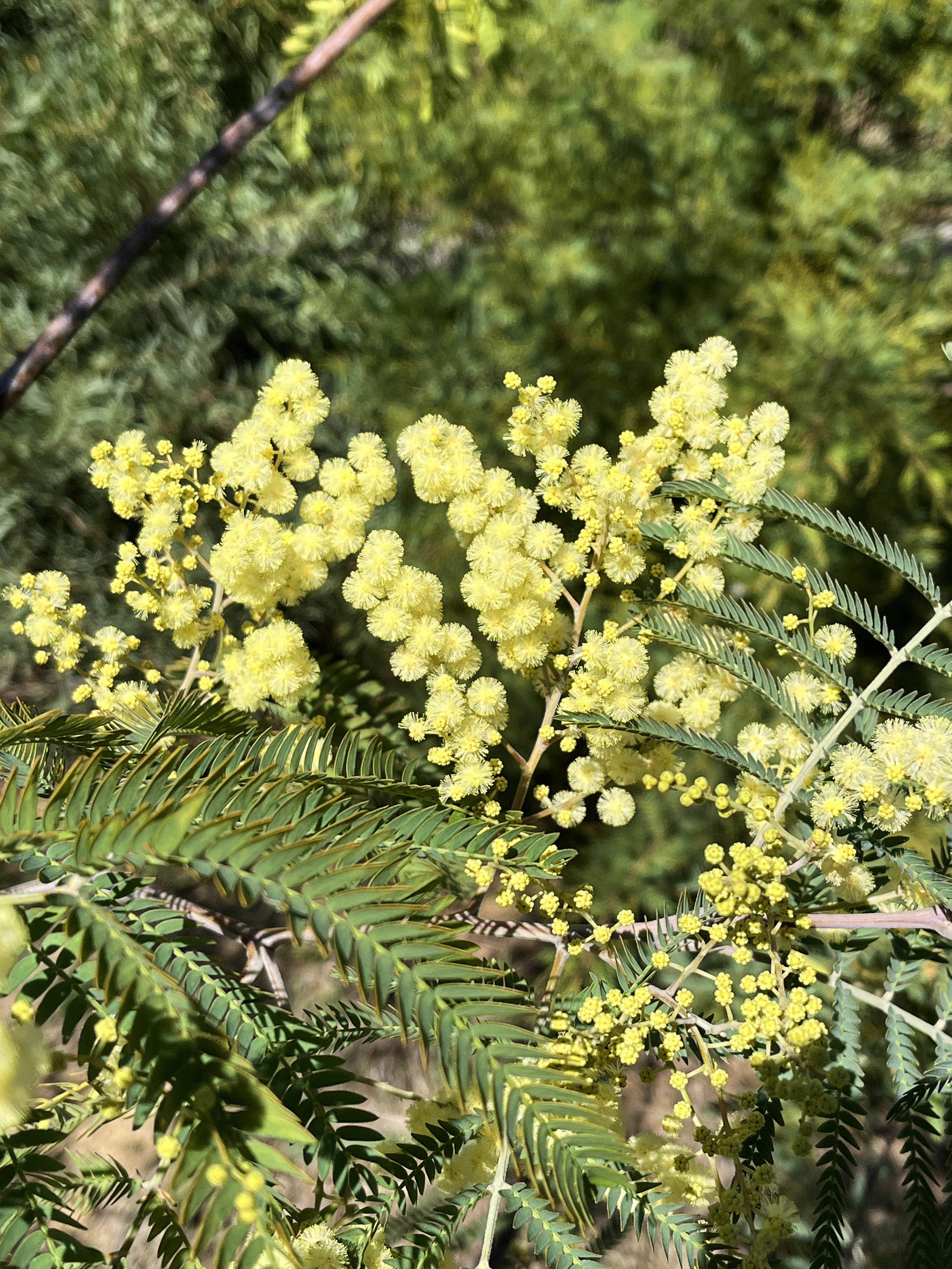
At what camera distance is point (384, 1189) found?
95cm

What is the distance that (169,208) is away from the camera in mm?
1371

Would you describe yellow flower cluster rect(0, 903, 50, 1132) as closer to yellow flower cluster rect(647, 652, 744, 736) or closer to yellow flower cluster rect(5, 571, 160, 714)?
yellow flower cluster rect(5, 571, 160, 714)

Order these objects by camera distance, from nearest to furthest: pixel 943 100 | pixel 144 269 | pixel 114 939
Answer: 1. pixel 114 939
2. pixel 943 100
3. pixel 144 269

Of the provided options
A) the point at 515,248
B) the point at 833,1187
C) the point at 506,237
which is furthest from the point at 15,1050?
the point at 506,237

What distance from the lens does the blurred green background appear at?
7.70 feet

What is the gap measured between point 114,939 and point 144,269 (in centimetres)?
258

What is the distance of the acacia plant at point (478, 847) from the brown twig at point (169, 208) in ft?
1.71

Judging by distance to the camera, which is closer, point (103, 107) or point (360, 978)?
point (360, 978)

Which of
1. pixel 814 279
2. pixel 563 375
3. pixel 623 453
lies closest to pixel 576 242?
pixel 563 375

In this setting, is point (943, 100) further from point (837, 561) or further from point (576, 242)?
point (837, 561)

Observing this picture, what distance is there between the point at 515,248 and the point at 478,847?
7.53 ft

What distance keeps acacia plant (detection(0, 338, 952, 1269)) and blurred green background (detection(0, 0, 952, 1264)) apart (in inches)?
54.5

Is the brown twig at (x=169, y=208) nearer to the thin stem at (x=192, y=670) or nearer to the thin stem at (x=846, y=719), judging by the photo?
the thin stem at (x=192, y=670)

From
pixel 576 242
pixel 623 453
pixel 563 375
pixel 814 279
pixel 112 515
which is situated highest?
pixel 814 279
